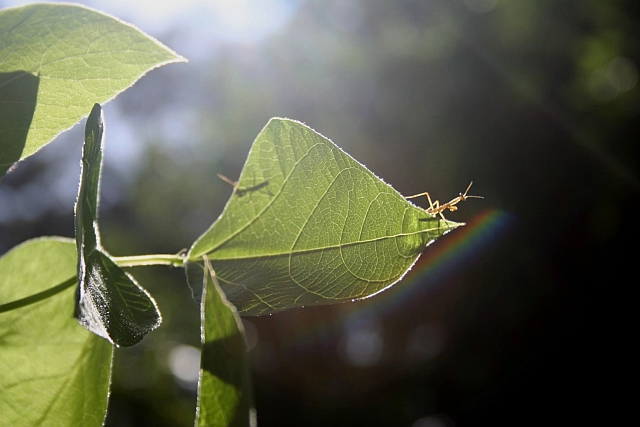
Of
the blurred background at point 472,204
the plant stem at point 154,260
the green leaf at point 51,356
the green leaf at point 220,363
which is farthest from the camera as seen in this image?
the blurred background at point 472,204

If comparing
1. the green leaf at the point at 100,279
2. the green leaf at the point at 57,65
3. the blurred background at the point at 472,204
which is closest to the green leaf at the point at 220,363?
the green leaf at the point at 100,279

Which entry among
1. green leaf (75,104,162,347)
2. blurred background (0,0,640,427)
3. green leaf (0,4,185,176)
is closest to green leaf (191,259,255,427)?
green leaf (75,104,162,347)

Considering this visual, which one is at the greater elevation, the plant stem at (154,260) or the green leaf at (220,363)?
the plant stem at (154,260)

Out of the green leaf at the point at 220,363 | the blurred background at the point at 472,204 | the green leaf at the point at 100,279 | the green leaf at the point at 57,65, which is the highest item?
the blurred background at the point at 472,204

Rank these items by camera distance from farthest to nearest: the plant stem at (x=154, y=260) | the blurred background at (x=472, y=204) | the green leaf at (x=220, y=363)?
the blurred background at (x=472, y=204) → the plant stem at (x=154, y=260) → the green leaf at (x=220, y=363)

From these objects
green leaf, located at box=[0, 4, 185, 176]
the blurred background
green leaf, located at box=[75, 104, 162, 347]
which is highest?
the blurred background

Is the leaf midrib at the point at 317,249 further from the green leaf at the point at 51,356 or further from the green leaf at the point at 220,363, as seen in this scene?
the green leaf at the point at 51,356

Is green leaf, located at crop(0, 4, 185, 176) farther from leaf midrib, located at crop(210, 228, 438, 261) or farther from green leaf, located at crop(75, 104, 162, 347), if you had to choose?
leaf midrib, located at crop(210, 228, 438, 261)
